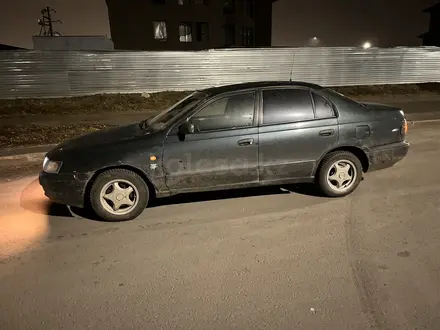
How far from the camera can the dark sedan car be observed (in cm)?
426

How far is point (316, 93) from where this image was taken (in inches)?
189

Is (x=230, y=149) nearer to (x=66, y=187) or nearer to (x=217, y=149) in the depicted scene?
(x=217, y=149)

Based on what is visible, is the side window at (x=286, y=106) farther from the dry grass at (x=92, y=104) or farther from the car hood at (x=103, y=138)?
the dry grass at (x=92, y=104)

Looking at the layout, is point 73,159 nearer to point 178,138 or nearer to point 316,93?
point 178,138

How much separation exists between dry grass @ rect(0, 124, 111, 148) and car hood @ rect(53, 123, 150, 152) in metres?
4.02

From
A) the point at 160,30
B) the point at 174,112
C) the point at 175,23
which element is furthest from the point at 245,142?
the point at 175,23

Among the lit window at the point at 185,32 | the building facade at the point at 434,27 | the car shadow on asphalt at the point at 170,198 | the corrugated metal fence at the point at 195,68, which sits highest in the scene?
the building facade at the point at 434,27

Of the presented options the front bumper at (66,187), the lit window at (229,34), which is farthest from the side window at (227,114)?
the lit window at (229,34)

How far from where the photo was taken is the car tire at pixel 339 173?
4.84 metres

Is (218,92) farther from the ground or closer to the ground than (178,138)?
farther from the ground

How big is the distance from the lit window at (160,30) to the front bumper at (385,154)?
29.0 m

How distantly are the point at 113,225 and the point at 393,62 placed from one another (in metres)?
20.1

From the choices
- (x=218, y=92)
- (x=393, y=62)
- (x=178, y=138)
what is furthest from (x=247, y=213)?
(x=393, y=62)

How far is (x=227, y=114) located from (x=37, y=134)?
6.52 metres
